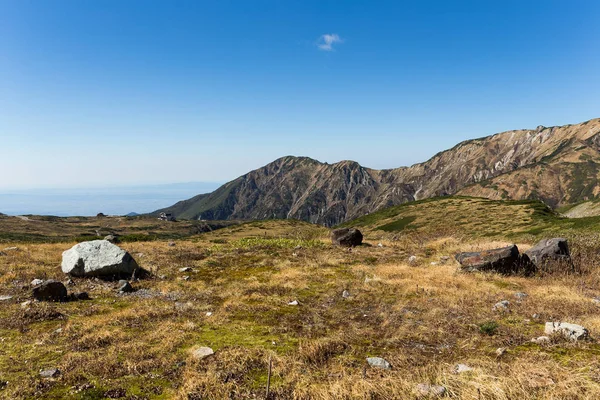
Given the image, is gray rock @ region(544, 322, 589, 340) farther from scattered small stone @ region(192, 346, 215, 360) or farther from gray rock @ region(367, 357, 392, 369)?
scattered small stone @ region(192, 346, 215, 360)

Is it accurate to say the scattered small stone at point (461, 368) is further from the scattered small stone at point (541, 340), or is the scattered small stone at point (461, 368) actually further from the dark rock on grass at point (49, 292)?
the dark rock on grass at point (49, 292)

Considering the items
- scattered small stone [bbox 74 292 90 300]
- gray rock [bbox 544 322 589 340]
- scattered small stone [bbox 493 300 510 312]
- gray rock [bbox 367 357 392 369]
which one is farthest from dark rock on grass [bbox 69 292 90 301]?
gray rock [bbox 544 322 589 340]

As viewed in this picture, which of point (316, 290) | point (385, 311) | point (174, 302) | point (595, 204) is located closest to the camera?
point (385, 311)

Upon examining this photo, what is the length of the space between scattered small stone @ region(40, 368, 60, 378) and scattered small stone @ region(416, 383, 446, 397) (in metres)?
9.39

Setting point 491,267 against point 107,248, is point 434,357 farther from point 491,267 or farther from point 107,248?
point 107,248

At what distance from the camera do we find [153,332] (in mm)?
11875

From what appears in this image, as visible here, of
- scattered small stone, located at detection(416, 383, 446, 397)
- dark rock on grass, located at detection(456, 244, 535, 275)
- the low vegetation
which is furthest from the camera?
dark rock on grass, located at detection(456, 244, 535, 275)

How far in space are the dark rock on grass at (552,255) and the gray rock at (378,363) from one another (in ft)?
58.3

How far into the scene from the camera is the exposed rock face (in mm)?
20625

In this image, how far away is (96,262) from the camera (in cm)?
2078

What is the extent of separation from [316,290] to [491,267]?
477 inches

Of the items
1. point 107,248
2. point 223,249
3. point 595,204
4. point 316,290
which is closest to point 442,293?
point 316,290

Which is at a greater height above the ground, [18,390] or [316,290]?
[18,390]

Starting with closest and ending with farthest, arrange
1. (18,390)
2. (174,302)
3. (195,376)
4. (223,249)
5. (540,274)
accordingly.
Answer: (18,390) → (195,376) → (174,302) → (540,274) → (223,249)
